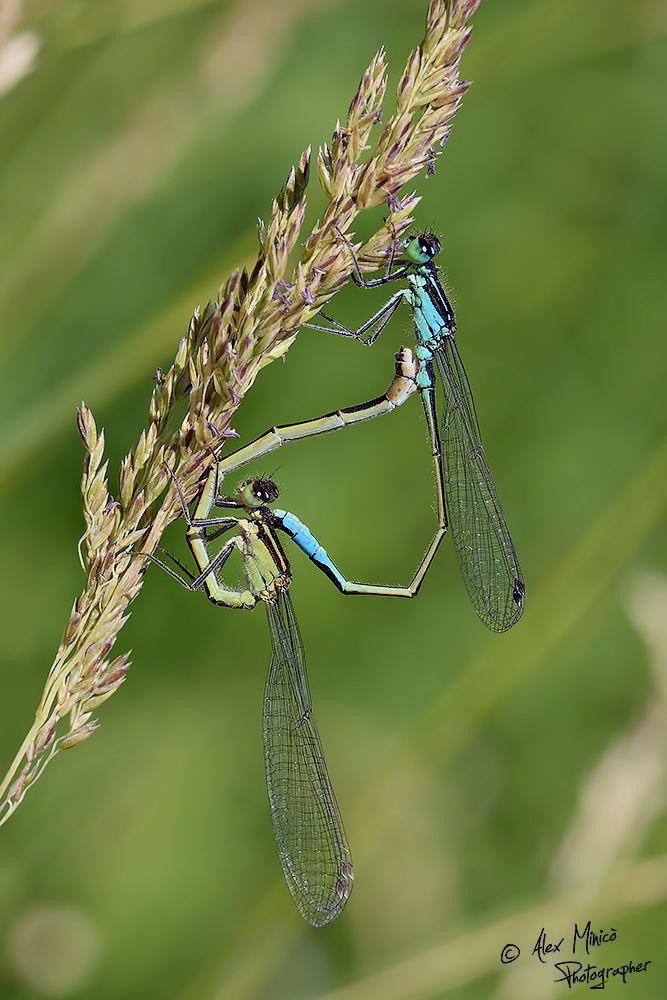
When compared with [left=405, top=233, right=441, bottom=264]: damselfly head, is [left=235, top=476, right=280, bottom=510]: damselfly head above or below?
below

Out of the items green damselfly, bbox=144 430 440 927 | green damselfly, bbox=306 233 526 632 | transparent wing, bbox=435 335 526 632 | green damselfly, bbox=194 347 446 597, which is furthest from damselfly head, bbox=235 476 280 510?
transparent wing, bbox=435 335 526 632

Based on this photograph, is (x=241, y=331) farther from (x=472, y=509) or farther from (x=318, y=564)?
(x=472, y=509)

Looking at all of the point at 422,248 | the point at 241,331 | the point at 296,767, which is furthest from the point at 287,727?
the point at 422,248

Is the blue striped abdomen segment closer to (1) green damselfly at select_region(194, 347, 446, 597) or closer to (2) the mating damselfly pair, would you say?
(2) the mating damselfly pair

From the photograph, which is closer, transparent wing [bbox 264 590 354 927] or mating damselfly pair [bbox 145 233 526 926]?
mating damselfly pair [bbox 145 233 526 926]

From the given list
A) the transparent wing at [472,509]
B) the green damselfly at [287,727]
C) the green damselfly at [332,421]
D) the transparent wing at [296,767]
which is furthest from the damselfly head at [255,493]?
the transparent wing at [472,509]

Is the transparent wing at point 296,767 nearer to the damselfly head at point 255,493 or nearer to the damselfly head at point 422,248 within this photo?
the damselfly head at point 255,493
